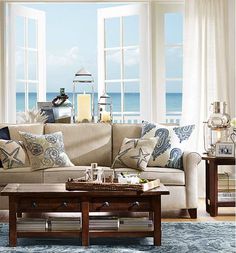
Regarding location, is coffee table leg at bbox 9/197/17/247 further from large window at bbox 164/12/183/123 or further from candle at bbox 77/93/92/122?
large window at bbox 164/12/183/123

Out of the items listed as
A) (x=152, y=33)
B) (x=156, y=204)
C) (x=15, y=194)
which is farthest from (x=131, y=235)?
(x=152, y=33)

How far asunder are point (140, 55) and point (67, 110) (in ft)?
4.31

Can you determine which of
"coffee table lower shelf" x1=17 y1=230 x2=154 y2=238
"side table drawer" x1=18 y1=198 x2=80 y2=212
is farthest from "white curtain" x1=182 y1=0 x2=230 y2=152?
"side table drawer" x1=18 y1=198 x2=80 y2=212

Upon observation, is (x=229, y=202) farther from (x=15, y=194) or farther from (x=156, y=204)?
(x=15, y=194)

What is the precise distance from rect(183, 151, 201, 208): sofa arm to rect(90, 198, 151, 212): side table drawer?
3.90ft

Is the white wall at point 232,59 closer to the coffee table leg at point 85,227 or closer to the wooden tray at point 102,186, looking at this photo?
the wooden tray at point 102,186

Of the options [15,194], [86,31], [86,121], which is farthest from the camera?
[86,31]

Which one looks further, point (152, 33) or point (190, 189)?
point (152, 33)

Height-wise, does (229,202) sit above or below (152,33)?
below

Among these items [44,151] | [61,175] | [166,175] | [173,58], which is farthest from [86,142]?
[173,58]

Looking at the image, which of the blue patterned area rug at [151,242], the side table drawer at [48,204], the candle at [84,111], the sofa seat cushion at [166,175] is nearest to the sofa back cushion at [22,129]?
the candle at [84,111]

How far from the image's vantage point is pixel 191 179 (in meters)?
6.30

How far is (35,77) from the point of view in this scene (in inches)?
335

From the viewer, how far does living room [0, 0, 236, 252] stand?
202 inches
